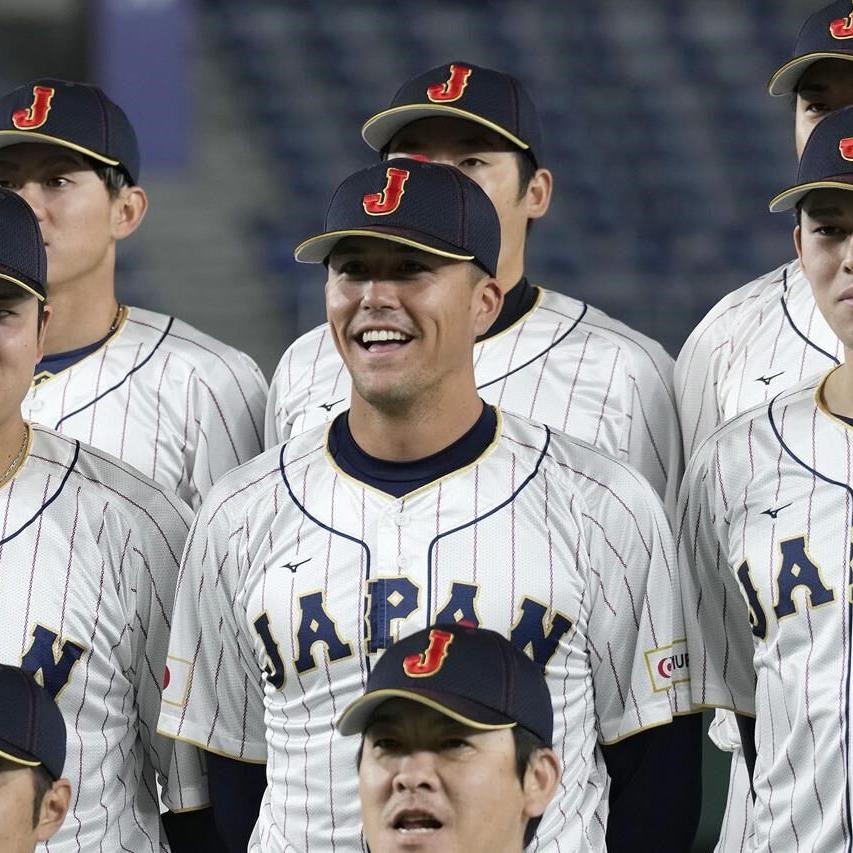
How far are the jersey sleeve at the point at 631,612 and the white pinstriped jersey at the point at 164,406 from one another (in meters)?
0.84

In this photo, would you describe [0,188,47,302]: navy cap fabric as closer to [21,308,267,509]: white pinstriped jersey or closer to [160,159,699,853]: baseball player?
[160,159,699,853]: baseball player

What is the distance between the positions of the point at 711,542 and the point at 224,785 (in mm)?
751

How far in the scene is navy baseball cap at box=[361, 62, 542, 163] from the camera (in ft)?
9.77

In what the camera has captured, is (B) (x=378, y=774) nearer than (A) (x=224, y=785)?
Yes

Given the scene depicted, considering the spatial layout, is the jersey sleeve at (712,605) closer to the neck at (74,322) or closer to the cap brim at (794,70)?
the cap brim at (794,70)

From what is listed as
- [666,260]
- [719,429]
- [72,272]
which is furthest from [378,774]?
[666,260]

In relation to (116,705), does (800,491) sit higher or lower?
higher

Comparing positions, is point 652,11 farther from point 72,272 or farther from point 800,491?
point 800,491

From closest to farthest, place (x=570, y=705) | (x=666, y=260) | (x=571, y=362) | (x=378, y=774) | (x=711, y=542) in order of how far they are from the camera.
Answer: (x=378, y=774) → (x=570, y=705) → (x=711, y=542) → (x=571, y=362) → (x=666, y=260)

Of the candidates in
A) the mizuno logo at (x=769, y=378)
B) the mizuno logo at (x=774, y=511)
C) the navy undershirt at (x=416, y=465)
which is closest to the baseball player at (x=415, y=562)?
the navy undershirt at (x=416, y=465)

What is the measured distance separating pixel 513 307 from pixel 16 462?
90 cm

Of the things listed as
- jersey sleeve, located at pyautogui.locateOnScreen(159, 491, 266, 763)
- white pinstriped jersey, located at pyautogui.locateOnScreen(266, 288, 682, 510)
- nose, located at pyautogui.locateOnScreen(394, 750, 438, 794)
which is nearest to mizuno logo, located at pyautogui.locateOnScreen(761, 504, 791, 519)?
white pinstriped jersey, located at pyautogui.locateOnScreen(266, 288, 682, 510)

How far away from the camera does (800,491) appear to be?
7.64 ft

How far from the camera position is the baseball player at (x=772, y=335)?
2.80 m
